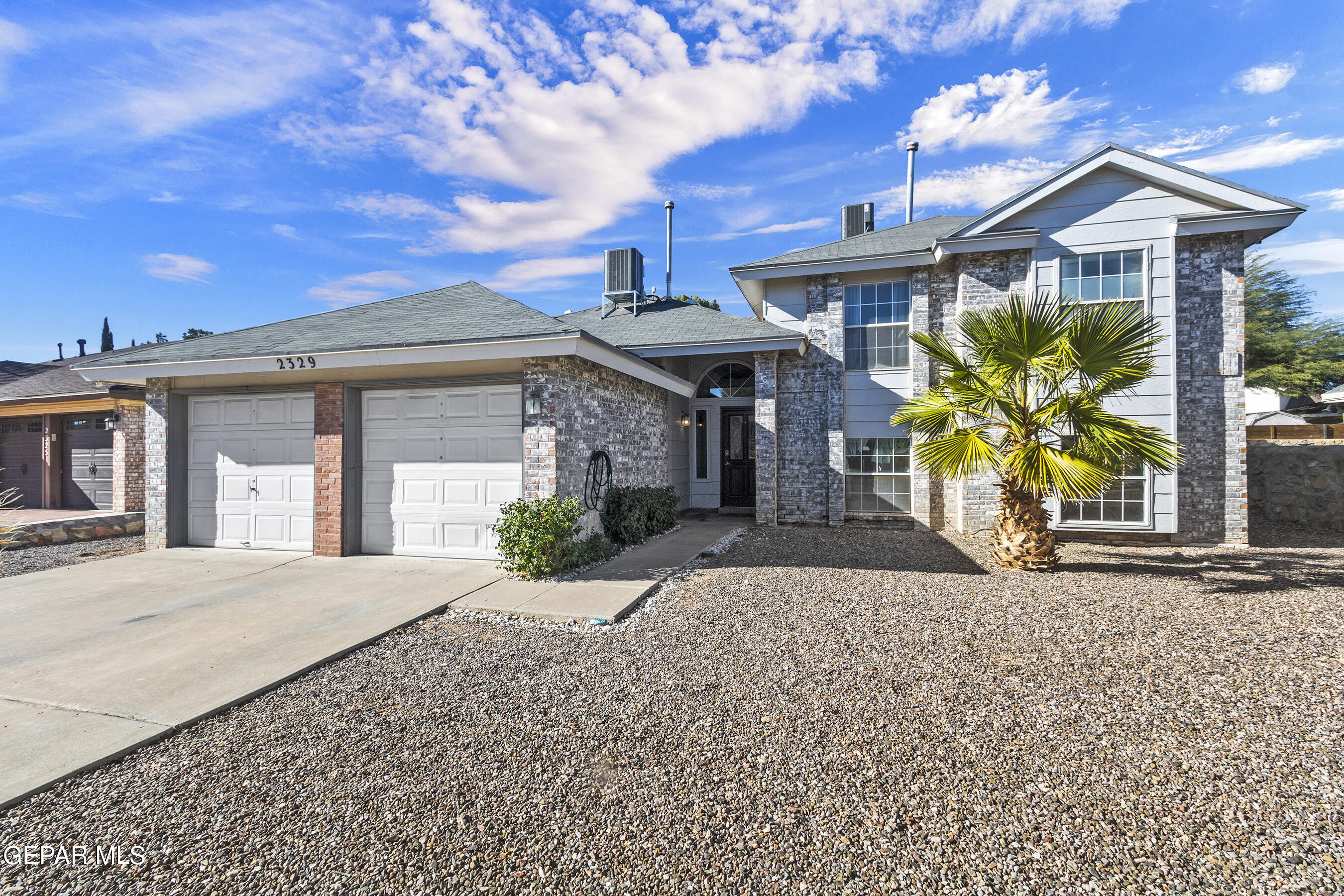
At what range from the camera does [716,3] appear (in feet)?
24.0

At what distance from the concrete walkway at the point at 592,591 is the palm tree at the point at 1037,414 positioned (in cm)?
383

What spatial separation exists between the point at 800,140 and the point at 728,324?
13.4ft

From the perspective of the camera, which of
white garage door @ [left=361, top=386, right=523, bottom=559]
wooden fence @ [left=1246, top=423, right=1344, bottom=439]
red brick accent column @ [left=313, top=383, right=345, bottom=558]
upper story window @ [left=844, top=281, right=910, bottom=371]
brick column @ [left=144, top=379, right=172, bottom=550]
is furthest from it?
wooden fence @ [left=1246, top=423, right=1344, bottom=439]

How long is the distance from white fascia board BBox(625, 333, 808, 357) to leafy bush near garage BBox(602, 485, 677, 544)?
9.43 feet

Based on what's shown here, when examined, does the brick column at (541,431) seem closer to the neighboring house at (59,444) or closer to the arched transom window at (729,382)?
the arched transom window at (729,382)

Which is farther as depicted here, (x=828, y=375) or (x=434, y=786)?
(x=828, y=375)

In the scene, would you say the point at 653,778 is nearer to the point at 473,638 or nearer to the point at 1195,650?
the point at 473,638

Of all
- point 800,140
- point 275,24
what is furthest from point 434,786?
point 800,140

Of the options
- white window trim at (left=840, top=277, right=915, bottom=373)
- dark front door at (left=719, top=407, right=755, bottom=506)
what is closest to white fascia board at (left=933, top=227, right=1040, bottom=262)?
white window trim at (left=840, top=277, right=915, bottom=373)

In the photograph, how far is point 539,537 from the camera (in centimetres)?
645

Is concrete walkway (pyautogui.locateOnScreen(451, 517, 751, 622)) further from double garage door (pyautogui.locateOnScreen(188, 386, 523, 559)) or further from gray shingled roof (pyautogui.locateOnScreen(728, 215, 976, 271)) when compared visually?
gray shingled roof (pyautogui.locateOnScreen(728, 215, 976, 271))

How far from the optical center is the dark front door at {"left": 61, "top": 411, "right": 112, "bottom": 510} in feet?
Answer: 42.1

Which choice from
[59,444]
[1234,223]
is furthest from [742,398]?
[59,444]

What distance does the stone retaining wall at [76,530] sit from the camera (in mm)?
8914
